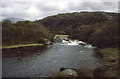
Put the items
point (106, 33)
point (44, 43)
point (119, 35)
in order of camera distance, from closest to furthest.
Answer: point (119, 35) → point (106, 33) → point (44, 43)

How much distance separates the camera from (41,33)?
4579 inches

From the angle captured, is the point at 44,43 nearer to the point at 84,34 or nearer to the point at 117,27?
the point at 84,34

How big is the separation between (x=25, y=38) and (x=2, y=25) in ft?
51.2

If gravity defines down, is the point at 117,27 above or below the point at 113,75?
above

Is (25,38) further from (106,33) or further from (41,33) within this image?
(106,33)

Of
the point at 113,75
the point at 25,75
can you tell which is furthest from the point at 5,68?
the point at 113,75

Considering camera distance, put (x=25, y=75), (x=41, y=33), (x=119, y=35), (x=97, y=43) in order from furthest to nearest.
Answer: (x=41, y=33)
(x=97, y=43)
(x=119, y=35)
(x=25, y=75)

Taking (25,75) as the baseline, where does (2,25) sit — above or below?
above

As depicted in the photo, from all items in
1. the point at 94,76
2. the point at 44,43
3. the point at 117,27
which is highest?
the point at 117,27

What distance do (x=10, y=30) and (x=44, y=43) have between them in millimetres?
22489

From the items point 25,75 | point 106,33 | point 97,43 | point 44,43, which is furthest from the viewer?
point 44,43

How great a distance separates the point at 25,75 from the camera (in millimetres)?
37031

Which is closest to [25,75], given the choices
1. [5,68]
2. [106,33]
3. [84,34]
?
[5,68]

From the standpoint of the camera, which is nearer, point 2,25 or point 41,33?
point 2,25
